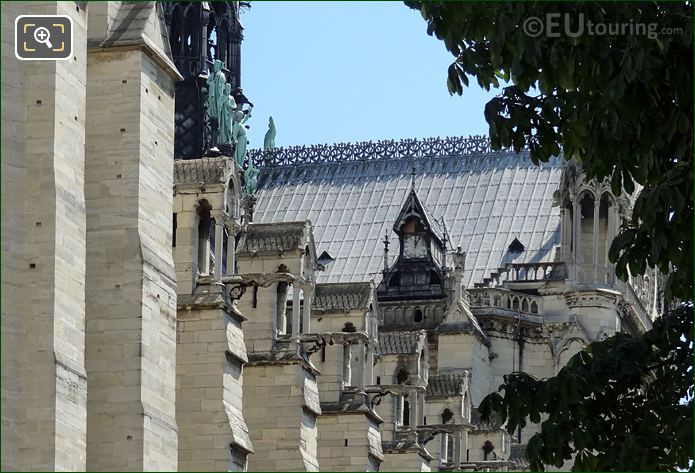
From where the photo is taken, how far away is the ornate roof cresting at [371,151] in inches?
3994

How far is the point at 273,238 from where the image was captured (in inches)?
2467

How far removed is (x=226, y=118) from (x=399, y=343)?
1410 cm

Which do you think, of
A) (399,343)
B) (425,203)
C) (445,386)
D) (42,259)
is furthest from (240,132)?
(42,259)

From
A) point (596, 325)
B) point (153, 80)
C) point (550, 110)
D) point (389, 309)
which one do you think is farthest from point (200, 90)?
point (550, 110)

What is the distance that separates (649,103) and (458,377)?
144 feet

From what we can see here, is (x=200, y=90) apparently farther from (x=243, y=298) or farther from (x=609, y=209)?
(x=243, y=298)

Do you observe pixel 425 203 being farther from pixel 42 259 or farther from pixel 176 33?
pixel 42 259

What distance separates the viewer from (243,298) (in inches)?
2349

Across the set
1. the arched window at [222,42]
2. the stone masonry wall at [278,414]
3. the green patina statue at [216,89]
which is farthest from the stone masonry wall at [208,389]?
the arched window at [222,42]

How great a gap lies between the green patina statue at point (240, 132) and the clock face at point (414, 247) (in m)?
6.84

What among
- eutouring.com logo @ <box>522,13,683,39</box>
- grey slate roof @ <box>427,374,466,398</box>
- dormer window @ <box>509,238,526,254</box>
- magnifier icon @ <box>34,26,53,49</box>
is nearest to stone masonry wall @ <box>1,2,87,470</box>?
magnifier icon @ <box>34,26,53,49</box>

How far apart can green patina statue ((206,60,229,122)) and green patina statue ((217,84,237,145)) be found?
0.12 meters

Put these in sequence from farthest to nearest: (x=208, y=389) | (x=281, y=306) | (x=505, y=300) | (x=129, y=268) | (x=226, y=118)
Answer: (x=505, y=300)
(x=226, y=118)
(x=281, y=306)
(x=208, y=389)
(x=129, y=268)

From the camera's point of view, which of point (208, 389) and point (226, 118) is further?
point (226, 118)
